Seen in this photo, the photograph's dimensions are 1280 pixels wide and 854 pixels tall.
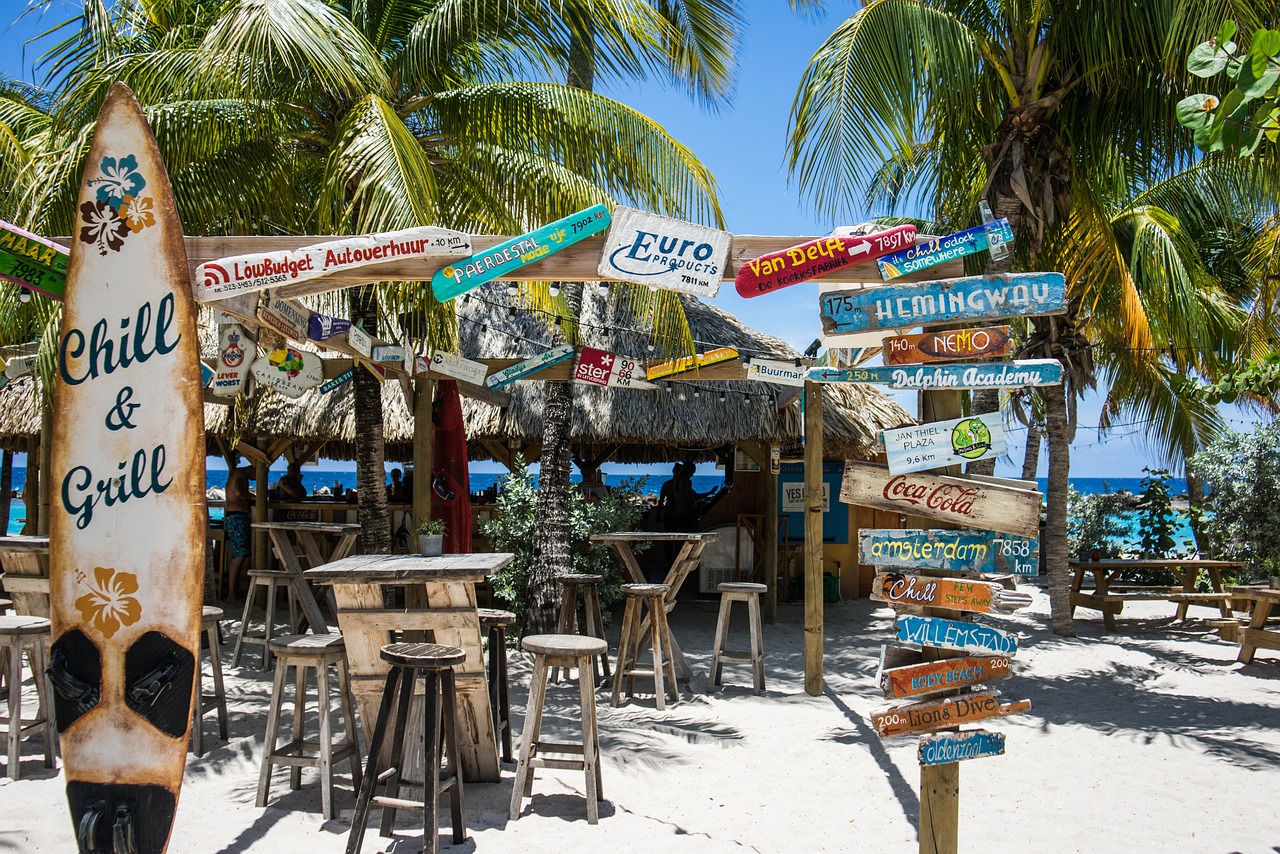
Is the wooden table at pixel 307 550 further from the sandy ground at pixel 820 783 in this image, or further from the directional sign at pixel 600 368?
the directional sign at pixel 600 368

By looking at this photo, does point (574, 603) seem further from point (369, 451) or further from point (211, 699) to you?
point (211, 699)

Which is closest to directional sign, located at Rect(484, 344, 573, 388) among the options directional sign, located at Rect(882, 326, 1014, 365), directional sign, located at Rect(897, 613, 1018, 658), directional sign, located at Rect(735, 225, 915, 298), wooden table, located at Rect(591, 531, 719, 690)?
wooden table, located at Rect(591, 531, 719, 690)

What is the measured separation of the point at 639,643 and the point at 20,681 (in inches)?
150

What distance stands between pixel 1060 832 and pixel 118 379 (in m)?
4.31

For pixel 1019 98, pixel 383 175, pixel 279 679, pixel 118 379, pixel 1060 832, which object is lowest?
pixel 1060 832

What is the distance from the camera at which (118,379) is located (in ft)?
9.69

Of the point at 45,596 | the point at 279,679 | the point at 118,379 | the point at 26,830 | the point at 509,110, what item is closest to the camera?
the point at 118,379

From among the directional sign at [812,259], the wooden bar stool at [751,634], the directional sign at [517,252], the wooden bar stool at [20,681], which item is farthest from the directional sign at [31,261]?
the wooden bar stool at [751,634]

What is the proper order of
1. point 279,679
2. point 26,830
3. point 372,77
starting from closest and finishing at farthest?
point 26,830
point 279,679
point 372,77

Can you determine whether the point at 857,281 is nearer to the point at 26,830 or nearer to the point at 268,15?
the point at 268,15

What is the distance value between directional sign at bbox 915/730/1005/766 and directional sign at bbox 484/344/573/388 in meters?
4.66

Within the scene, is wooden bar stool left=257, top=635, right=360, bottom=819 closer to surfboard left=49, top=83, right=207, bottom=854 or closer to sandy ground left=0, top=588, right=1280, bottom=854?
sandy ground left=0, top=588, right=1280, bottom=854

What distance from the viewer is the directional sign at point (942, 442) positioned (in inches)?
121

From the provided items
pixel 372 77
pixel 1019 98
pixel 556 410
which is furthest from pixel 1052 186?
pixel 372 77
